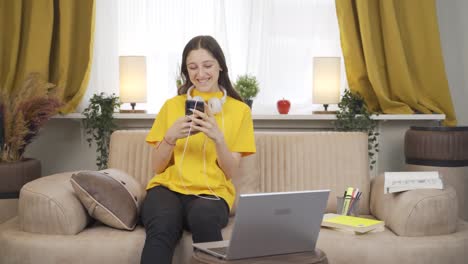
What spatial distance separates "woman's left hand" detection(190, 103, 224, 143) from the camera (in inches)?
92.9

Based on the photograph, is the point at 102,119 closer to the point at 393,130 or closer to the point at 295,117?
the point at 295,117

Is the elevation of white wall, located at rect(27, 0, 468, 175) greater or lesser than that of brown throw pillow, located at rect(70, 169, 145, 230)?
greater

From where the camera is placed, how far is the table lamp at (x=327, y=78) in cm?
Answer: 365

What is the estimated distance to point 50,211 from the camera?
238 centimetres

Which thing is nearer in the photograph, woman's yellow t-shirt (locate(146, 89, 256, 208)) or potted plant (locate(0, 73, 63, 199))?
woman's yellow t-shirt (locate(146, 89, 256, 208))

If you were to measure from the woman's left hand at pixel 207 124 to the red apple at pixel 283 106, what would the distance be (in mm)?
1349

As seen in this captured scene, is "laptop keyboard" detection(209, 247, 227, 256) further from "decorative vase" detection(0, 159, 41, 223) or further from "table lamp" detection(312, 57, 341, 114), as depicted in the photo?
"table lamp" detection(312, 57, 341, 114)

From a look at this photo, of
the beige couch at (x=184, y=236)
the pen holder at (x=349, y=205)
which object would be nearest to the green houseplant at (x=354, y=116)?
the beige couch at (x=184, y=236)

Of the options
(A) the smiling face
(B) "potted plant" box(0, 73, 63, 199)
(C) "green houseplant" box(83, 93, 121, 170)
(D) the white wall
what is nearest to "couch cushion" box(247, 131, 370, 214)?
(A) the smiling face

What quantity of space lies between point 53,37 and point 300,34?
1553 millimetres

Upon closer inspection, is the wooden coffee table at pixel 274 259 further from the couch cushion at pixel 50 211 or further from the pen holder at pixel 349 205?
the pen holder at pixel 349 205

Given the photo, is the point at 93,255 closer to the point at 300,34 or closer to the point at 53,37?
the point at 53,37

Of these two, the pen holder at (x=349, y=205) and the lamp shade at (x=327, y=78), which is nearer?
the pen holder at (x=349, y=205)

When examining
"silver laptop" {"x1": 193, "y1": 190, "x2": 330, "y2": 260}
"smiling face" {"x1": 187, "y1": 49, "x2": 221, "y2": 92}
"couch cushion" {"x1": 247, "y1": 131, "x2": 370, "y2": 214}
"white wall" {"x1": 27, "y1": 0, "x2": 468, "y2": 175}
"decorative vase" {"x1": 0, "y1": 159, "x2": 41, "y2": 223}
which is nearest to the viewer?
"silver laptop" {"x1": 193, "y1": 190, "x2": 330, "y2": 260}
